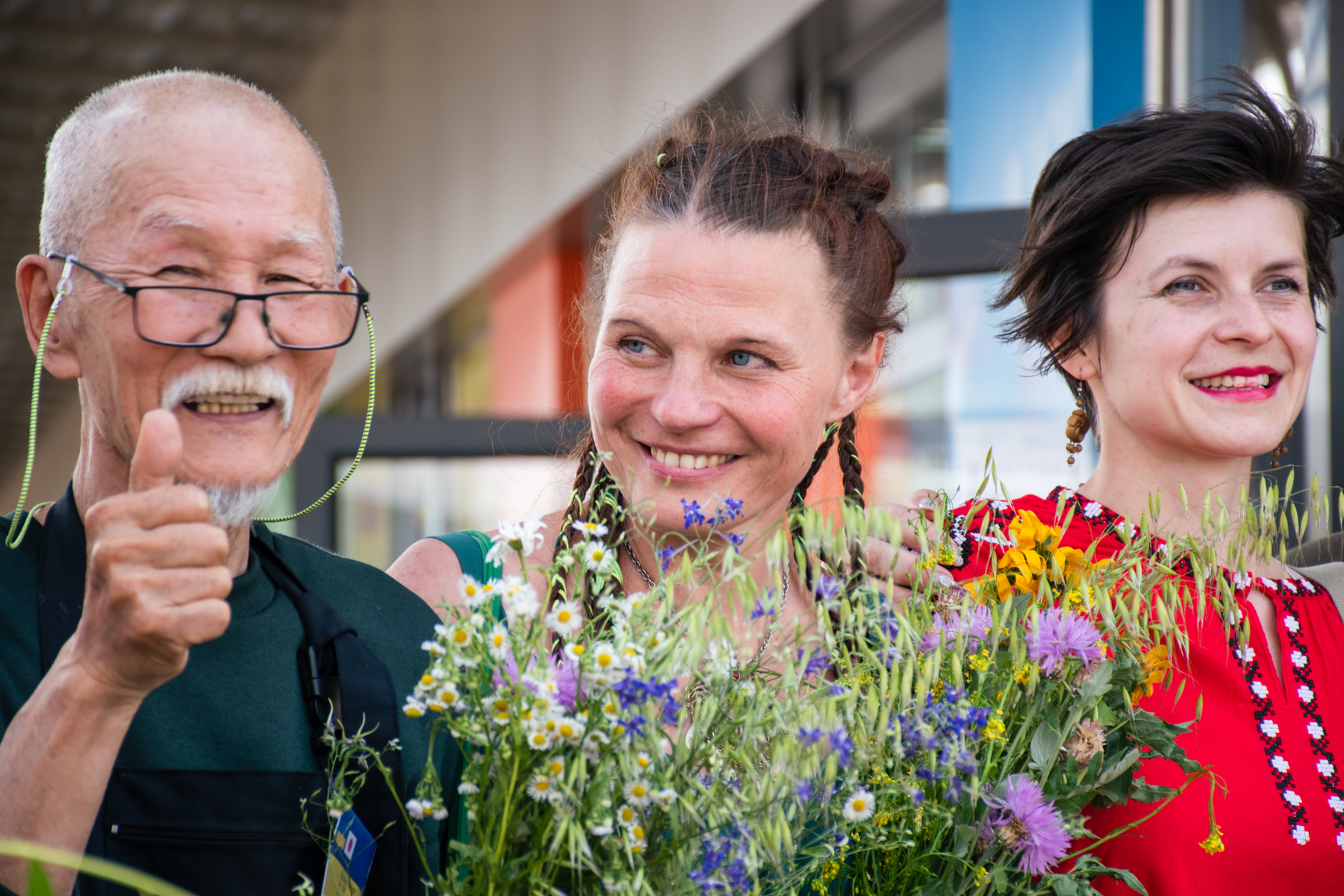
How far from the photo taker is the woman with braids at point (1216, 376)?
1407 millimetres

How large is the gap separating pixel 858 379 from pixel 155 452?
1.10m

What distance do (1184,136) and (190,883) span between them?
1477mm

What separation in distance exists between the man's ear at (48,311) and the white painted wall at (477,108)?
2704mm

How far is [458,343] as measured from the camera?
8.48m

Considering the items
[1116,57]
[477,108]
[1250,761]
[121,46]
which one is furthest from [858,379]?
[121,46]

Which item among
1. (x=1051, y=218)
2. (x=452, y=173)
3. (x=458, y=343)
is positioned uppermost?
(x=452, y=173)

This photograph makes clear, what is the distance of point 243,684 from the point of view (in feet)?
3.82

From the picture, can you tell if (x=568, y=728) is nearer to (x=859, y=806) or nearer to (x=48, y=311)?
(x=859, y=806)

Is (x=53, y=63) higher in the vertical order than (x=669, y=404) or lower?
higher

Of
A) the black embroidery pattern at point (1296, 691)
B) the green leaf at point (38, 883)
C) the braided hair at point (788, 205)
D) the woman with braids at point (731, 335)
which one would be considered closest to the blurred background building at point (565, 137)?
the braided hair at point (788, 205)

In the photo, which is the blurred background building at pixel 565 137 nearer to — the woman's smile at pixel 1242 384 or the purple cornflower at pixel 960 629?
the woman's smile at pixel 1242 384

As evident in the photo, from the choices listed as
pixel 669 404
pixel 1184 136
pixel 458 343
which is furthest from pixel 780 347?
pixel 458 343

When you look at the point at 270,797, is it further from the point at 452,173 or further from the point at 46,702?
the point at 452,173

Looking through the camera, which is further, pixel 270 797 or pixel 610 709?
pixel 270 797
